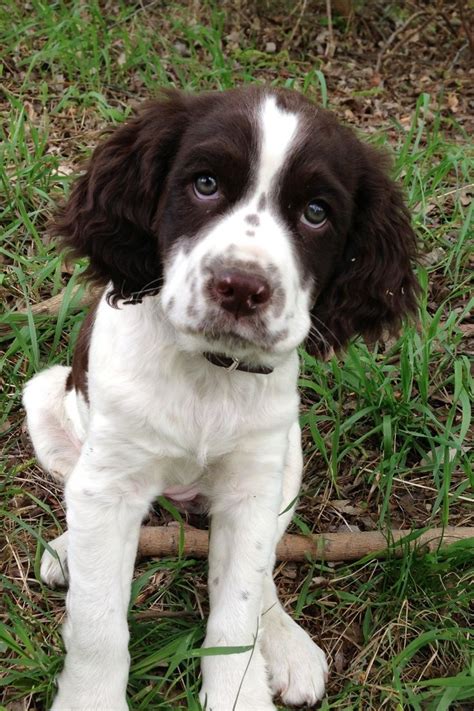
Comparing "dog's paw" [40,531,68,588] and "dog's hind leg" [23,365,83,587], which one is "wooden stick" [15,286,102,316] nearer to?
"dog's hind leg" [23,365,83,587]

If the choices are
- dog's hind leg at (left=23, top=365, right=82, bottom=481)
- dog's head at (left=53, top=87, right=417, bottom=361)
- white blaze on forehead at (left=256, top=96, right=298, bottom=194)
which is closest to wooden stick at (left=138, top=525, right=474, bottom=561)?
dog's hind leg at (left=23, top=365, right=82, bottom=481)

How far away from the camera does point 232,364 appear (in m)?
2.38

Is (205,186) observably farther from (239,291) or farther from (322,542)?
(322,542)

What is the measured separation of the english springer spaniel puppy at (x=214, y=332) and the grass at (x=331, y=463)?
0.64 ft

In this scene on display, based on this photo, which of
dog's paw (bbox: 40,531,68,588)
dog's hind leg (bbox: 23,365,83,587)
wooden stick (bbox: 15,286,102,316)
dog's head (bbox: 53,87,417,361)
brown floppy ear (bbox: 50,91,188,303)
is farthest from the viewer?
wooden stick (bbox: 15,286,102,316)

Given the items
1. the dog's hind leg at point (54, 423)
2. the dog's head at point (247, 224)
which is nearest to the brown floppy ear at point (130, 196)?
the dog's head at point (247, 224)

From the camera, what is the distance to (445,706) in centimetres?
244

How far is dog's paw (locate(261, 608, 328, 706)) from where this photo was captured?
8.72 ft

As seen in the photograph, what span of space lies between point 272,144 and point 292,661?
165 cm

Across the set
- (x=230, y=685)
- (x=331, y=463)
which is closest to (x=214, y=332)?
(x=230, y=685)

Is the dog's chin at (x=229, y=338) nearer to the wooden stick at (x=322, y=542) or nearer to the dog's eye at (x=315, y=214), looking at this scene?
the dog's eye at (x=315, y=214)

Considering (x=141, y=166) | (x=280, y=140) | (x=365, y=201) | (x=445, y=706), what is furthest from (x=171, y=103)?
(x=445, y=706)

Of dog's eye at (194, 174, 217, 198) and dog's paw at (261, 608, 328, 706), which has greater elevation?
dog's eye at (194, 174, 217, 198)

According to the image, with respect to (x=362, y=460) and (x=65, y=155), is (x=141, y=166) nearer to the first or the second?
(x=362, y=460)
